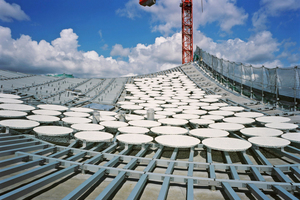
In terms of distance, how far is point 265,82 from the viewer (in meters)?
14.4

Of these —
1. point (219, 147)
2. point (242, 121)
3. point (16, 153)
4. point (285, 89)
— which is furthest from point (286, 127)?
point (16, 153)

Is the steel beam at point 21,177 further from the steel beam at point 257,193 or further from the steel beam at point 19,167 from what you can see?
the steel beam at point 257,193

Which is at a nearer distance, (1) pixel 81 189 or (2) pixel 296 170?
(1) pixel 81 189

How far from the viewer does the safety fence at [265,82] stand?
11.8 meters

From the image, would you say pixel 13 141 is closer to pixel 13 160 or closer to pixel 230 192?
pixel 13 160

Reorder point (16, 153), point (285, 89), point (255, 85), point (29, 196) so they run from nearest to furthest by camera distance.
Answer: point (29, 196) < point (16, 153) < point (285, 89) < point (255, 85)

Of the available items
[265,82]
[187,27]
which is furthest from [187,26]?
[265,82]

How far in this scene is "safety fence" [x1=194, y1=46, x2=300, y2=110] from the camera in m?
11.8

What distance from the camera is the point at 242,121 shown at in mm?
8820

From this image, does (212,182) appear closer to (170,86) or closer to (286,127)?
(286,127)

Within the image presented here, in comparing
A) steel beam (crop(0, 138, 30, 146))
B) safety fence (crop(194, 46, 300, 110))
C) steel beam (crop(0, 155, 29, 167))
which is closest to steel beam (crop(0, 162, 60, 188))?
steel beam (crop(0, 155, 29, 167))

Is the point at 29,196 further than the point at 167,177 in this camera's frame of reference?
No

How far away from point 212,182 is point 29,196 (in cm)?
411

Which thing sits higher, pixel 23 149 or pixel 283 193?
pixel 23 149
